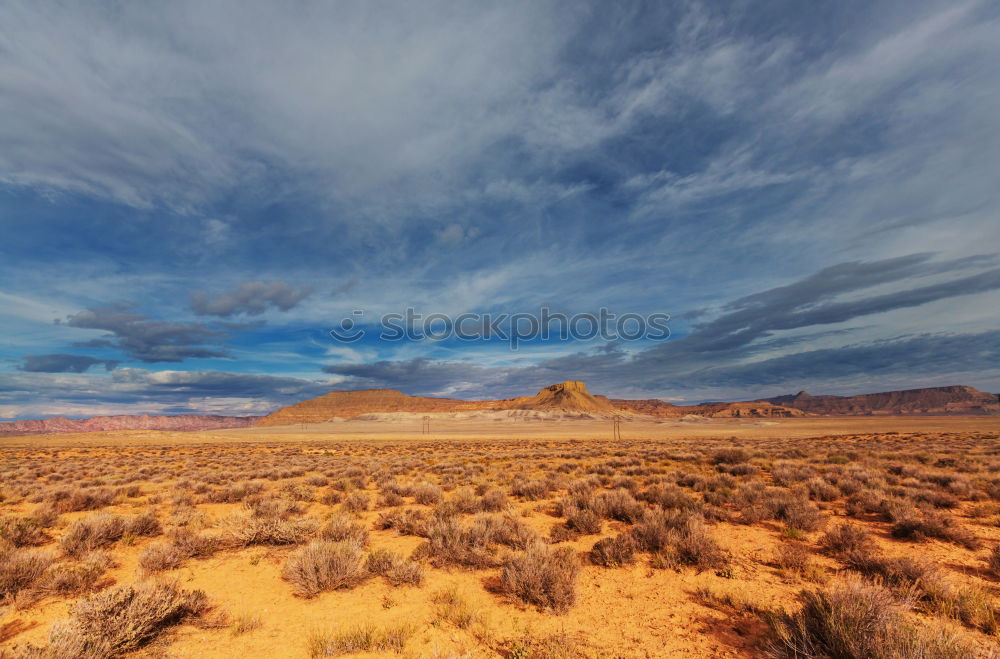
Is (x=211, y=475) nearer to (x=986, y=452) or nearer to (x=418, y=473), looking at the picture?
(x=418, y=473)

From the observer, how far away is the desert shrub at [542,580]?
5.64m

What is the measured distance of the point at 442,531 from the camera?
325 inches

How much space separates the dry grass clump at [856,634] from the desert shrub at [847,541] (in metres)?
2.72

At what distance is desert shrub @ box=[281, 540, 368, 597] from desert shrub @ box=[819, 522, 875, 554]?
8031 millimetres

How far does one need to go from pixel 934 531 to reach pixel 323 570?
10.9 metres

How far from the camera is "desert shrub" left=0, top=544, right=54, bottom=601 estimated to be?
595 centimetres

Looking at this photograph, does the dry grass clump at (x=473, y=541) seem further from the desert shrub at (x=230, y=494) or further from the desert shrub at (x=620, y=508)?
the desert shrub at (x=230, y=494)

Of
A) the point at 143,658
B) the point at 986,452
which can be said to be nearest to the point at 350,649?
the point at 143,658

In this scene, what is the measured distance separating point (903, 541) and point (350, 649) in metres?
9.72

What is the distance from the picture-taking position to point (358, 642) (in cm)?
483

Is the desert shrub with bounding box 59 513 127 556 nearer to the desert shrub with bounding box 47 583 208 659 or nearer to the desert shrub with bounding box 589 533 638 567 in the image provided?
the desert shrub with bounding box 47 583 208 659

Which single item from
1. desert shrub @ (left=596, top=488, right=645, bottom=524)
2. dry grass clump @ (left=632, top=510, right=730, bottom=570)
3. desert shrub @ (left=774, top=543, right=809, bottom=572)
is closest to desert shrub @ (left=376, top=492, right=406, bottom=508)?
desert shrub @ (left=596, top=488, right=645, bottom=524)

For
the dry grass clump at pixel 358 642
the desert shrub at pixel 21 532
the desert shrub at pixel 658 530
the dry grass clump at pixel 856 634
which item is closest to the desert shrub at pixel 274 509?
the desert shrub at pixel 21 532

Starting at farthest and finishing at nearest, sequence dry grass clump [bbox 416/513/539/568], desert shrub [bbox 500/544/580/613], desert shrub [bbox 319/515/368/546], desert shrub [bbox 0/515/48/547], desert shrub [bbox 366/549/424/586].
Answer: desert shrub [bbox 319/515/368/546] < desert shrub [bbox 0/515/48/547] < dry grass clump [bbox 416/513/539/568] < desert shrub [bbox 366/549/424/586] < desert shrub [bbox 500/544/580/613]
